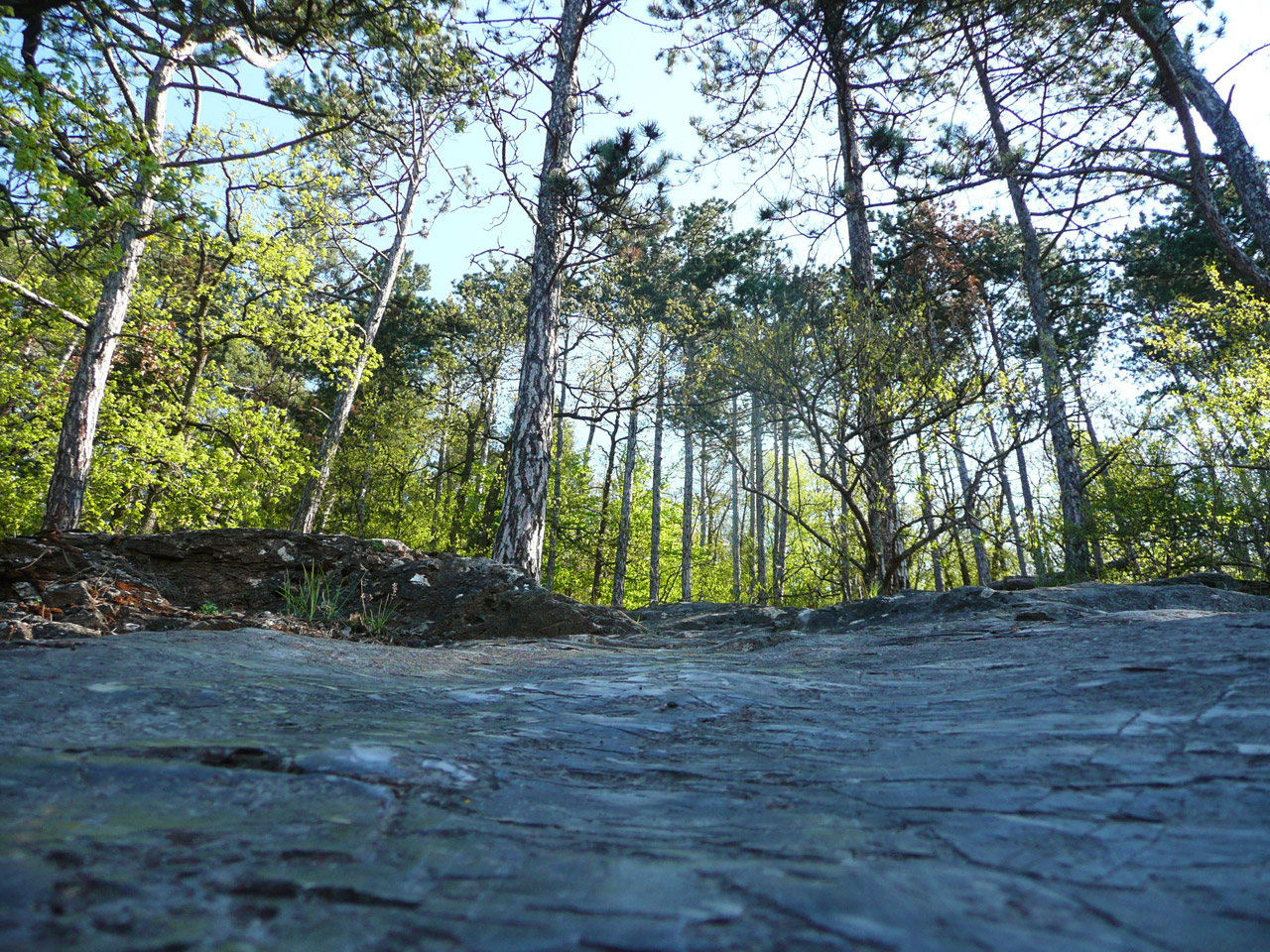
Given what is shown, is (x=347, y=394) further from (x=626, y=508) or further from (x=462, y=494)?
(x=626, y=508)

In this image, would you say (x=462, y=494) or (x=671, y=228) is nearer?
(x=671, y=228)

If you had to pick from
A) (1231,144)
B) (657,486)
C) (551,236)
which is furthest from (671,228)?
(657,486)

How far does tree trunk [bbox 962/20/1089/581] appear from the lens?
6238 mm

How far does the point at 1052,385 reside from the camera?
25.1 feet

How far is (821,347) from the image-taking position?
6969mm

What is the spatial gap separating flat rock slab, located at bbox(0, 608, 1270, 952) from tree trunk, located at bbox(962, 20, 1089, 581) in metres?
5.20

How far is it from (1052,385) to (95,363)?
1263cm

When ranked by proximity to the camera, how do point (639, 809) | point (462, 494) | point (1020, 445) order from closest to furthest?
point (639, 809) → point (1020, 445) → point (462, 494)

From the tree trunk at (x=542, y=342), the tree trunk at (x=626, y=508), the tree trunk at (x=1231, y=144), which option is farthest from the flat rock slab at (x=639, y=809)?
the tree trunk at (x=626, y=508)

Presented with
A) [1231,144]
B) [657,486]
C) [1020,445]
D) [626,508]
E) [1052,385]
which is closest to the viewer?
[1020,445]

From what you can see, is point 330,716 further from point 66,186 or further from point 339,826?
point 66,186

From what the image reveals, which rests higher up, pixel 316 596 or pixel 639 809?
pixel 316 596

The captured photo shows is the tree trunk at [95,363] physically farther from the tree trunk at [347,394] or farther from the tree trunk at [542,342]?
the tree trunk at [542,342]

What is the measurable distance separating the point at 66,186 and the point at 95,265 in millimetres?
915
